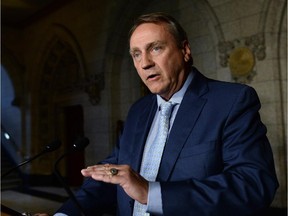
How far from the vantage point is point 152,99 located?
5.37ft

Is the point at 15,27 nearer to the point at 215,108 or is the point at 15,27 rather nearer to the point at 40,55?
the point at 40,55

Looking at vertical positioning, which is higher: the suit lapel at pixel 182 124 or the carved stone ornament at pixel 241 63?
the carved stone ornament at pixel 241 63

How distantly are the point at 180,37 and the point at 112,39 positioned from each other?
5889 mm

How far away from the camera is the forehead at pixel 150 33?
1.28m

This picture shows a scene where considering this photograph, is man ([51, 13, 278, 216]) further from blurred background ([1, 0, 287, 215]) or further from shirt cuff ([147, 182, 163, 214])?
blurred background ([1, 0, 287, 215])

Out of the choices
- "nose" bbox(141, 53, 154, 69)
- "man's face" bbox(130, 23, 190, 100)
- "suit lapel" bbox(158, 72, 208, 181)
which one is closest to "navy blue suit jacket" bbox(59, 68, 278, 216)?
"suit lapel" bbox(158, 72, 208, 181)

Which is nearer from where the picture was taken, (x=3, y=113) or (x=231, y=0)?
(x=231, y=0)

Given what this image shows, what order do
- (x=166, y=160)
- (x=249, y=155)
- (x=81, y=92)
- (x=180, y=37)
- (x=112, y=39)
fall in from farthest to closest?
(x=81, y=92) < (x=112, y=39) < (x=180, y=37) < (x=166, y=160) < (x=249, y=155)

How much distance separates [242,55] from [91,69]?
3839 mm

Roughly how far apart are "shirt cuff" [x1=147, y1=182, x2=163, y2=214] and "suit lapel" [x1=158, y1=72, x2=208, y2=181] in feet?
0.62

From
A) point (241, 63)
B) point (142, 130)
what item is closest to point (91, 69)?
point (241, 63)

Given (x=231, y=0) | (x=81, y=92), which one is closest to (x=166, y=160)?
(x=231, y=0)

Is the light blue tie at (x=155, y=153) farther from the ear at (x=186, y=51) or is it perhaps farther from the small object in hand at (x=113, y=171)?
the small object in hand at (x=113, y=171)

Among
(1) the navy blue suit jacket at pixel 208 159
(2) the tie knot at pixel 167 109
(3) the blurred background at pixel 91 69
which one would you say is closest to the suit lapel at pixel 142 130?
(1) the navy blue suit jacket at pixel 208 159
